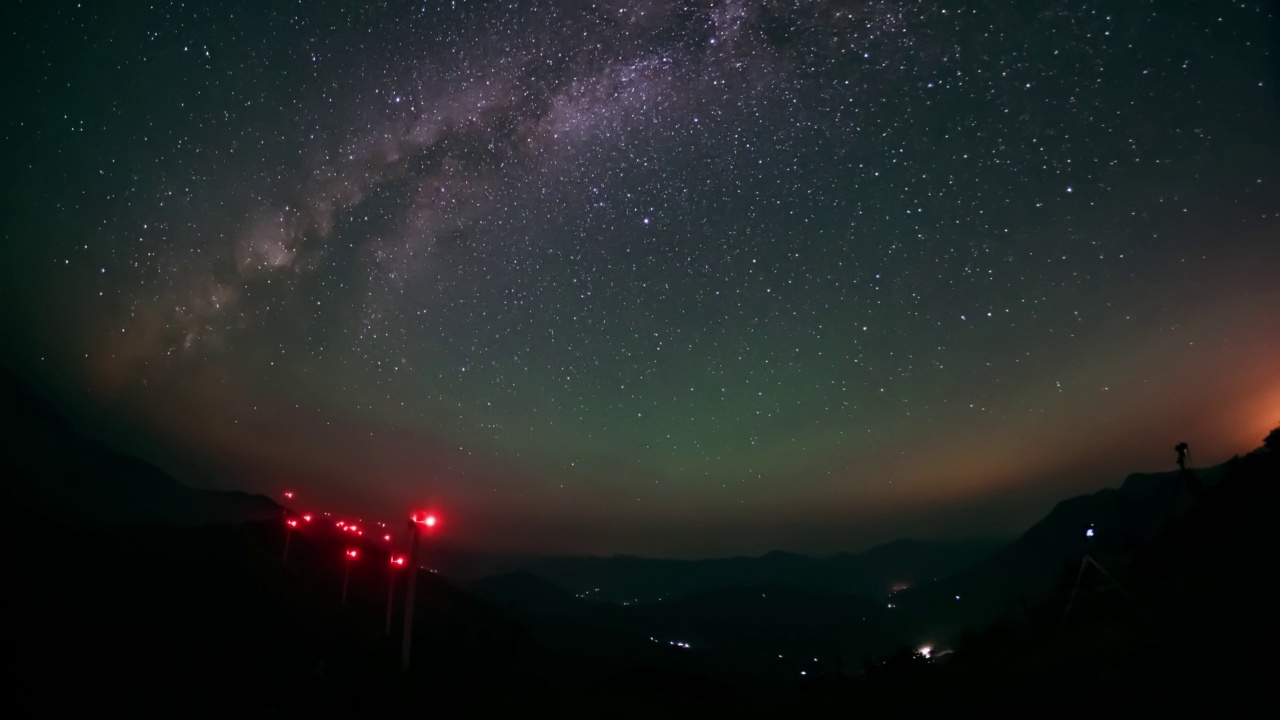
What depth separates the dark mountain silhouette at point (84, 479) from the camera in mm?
123750

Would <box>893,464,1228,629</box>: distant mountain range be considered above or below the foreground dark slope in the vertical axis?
below

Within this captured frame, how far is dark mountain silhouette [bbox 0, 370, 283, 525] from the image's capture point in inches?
4872

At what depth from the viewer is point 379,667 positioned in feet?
74.6

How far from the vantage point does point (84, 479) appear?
148 meters

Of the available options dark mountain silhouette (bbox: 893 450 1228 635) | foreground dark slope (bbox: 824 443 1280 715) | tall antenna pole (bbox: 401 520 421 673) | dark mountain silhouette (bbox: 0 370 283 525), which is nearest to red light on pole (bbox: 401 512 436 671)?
tall antenna pole (bbox: 401 520 421 673)

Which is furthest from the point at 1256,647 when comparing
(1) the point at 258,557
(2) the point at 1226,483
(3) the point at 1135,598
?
(1) the point at 258,557

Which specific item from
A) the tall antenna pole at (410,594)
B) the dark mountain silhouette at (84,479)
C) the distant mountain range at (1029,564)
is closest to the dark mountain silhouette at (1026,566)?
the distant mountain range at (1029,564)

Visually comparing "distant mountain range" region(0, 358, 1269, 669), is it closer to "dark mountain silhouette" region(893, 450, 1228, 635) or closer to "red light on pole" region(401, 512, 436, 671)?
"dark mountain silhouette" region(893, 450, 1228, 635)

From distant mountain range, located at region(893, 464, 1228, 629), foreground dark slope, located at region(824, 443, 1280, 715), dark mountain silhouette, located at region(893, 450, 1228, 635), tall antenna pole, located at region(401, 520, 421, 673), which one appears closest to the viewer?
foreground dark slope, located at region(824, 443, 1280, 715)

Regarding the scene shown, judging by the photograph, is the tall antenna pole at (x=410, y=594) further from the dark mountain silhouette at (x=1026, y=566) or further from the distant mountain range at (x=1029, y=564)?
the distant mountain range at (x=1029, y=564)

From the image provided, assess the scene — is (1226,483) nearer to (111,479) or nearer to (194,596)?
(194,596)

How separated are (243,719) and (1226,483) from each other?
43.4m

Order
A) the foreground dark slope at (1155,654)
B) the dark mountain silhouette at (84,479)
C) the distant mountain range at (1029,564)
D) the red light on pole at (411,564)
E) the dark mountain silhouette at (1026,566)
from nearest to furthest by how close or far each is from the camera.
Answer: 1. the foreground dark slope at (1155,654)
2. the red light on pole at (411,564)
3. the dark mountain silhouette at (84,479)
4. the dark mountain silhouette at (1026,566)
5. the distant mountain range at (1029,564)

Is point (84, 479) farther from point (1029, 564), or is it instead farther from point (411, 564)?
point (1029, 564)
